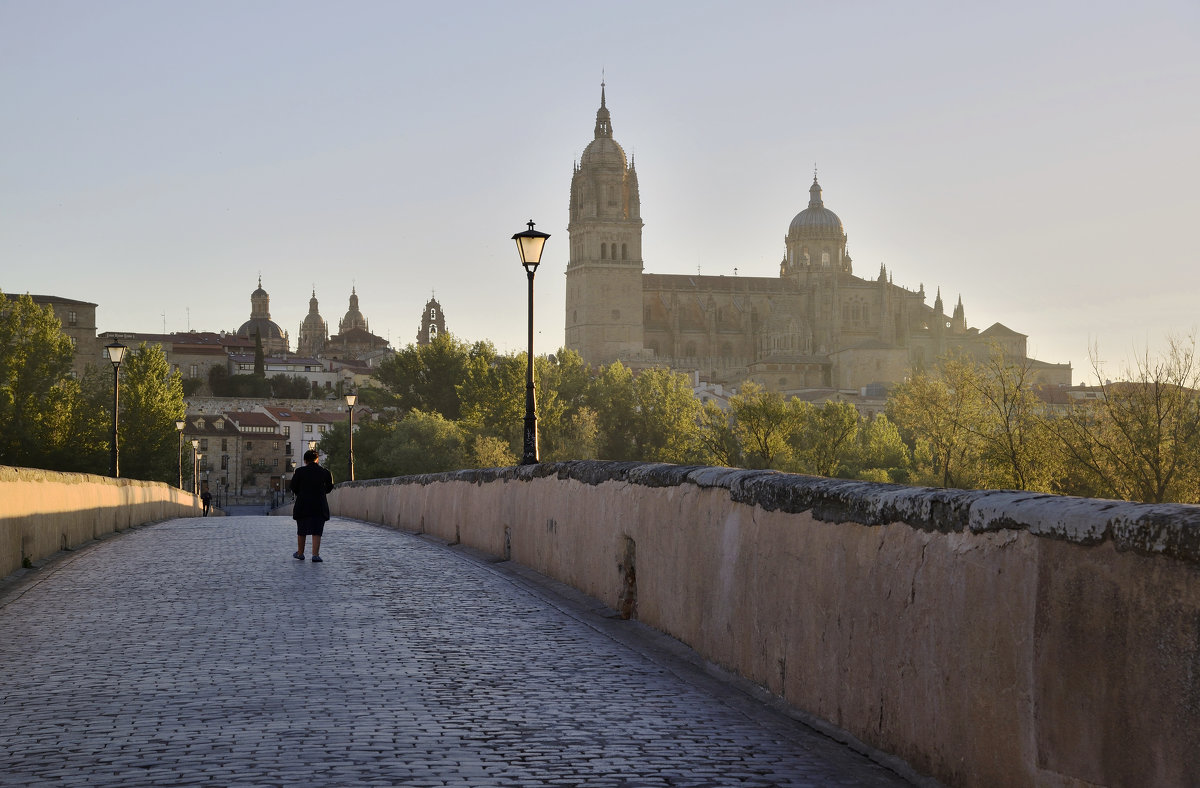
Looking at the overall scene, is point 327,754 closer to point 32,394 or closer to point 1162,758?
point 1162,758

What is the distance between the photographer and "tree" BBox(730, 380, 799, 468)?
3398 inches

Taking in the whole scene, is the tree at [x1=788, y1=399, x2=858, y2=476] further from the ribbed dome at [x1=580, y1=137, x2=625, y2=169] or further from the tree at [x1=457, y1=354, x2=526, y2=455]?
the ribbed dome at [x1=580, y1=137, x2=625, y2=169]

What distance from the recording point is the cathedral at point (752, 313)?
15862 centimetres

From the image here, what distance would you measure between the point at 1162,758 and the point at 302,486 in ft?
45.6

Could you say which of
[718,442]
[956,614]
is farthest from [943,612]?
[718,442]

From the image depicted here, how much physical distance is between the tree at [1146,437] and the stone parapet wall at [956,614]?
35.9m

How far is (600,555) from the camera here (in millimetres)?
11797

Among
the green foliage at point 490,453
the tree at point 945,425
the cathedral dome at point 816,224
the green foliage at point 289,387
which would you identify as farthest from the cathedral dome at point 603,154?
the tree at point 945,425

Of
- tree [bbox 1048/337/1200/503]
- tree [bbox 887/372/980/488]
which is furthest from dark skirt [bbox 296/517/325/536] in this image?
tree [bbox 887/372/980/488]

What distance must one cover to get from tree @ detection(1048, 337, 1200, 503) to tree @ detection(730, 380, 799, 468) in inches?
1563

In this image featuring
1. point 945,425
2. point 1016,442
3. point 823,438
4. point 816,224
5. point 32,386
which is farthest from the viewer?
point 816,224

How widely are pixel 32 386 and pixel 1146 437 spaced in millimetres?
60657

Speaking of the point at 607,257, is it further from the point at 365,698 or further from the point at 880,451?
the point at 365,698

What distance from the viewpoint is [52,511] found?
17031mm
